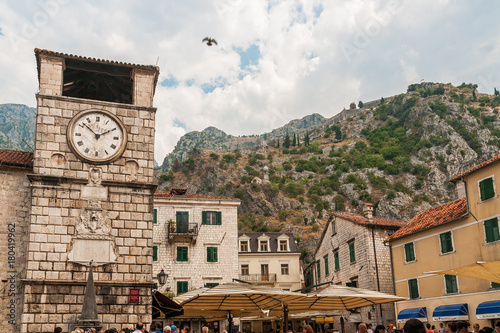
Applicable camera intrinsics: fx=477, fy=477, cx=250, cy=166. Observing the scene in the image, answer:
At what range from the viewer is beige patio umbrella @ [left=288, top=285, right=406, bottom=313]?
14.1 metres

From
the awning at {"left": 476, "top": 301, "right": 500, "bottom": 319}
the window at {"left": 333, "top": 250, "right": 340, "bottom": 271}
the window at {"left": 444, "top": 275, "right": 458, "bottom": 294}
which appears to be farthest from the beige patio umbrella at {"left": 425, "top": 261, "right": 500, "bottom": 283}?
the window at {"left": 333, "top": 250, "right": 340, "bottom": 271}

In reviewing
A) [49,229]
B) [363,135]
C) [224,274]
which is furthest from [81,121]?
[363,135]

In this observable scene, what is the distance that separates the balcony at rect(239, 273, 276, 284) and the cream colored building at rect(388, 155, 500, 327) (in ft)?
51.8

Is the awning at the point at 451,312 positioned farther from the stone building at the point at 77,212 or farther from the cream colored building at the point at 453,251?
the stone building at the point at 77,212

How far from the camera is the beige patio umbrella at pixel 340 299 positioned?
14.1 meters

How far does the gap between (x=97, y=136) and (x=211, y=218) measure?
22.3 meters

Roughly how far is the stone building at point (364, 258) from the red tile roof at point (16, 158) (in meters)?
21.2

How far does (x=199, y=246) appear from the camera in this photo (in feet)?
124

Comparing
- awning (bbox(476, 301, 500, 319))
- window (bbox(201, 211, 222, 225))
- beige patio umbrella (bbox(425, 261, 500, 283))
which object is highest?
window (bbox(201, 211, 222, 225))

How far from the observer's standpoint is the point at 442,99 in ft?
387

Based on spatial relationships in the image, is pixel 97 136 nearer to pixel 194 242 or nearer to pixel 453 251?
pixel 453 251

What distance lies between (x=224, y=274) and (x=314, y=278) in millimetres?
14278

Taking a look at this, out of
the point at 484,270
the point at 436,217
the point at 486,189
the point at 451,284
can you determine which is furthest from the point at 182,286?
the point at 484,270

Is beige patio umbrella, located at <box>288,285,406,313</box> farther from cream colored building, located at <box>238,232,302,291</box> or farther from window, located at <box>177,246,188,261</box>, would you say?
cream colored building, located at <box>238,232,302,291</box>
